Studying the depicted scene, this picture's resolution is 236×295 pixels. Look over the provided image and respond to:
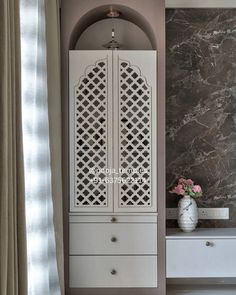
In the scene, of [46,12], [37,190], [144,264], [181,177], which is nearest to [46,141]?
[37,190]

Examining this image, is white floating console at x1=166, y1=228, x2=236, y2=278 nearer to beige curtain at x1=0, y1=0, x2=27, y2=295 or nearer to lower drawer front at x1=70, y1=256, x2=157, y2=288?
lower drawer front at x1=70, y1=256, x2=157, y2=288

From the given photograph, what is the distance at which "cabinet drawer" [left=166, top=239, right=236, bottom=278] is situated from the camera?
322 centimetres

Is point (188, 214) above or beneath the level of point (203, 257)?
above

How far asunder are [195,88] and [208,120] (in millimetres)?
300

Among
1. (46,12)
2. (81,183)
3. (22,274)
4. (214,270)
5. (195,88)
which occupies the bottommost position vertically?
(214,270)

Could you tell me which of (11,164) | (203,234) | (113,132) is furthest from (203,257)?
(11,164)

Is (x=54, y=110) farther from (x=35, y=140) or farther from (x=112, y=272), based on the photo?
(x=112, y=272)

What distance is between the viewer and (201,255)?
324 cm

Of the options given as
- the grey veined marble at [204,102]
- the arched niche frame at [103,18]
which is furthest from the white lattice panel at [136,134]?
the grey veined marble at [204,102]

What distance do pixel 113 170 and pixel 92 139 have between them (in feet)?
0.92

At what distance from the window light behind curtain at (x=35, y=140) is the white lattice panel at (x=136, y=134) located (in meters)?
0.83

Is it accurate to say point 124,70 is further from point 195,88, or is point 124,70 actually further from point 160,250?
point 160,250

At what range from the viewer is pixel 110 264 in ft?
10.4

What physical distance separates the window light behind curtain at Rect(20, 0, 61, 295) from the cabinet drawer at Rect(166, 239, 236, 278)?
3.88 feet
